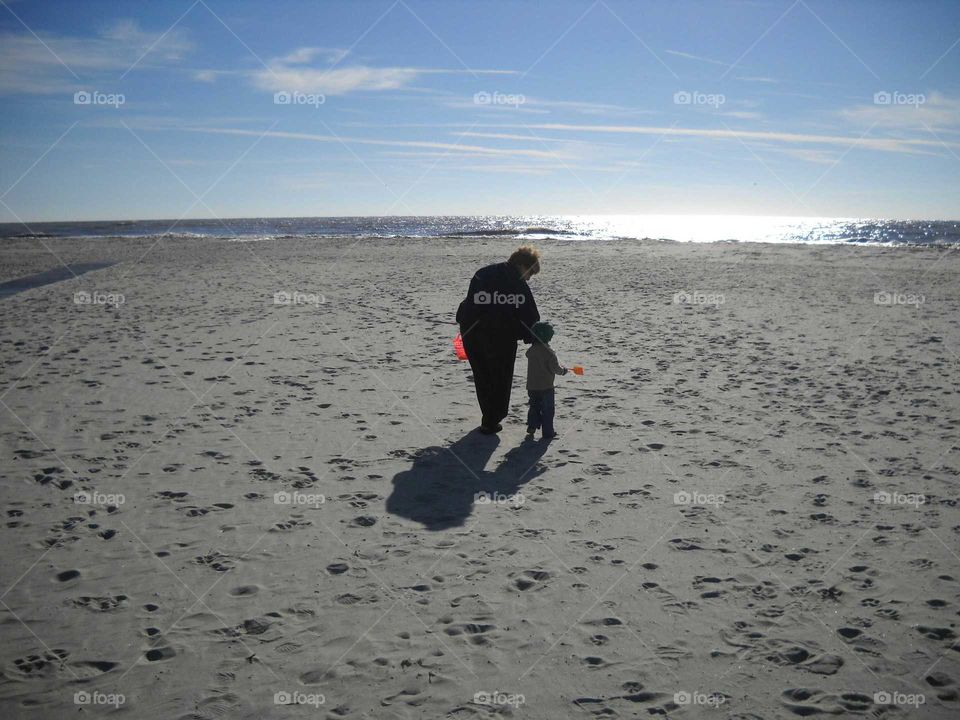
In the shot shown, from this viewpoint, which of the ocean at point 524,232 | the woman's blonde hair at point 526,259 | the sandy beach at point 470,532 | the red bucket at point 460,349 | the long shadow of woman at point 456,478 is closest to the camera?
the sandy beach at point 470,532

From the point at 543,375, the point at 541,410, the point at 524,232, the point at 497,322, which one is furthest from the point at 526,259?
the point at 524,232

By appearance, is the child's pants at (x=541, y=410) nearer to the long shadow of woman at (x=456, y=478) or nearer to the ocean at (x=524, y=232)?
the long shadow of woman at (x=456, y=478)

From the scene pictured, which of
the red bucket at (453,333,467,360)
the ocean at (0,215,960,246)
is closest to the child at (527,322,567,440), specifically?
the red bucket at (453,333,467,360)

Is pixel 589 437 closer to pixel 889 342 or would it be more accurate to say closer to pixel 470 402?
pixel 470 402

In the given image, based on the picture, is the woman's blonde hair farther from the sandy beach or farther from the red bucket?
the sandy beach

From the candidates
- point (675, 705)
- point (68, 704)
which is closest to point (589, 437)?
point (675, 705)

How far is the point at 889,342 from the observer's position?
11594 millimetres

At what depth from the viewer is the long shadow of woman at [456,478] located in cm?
558

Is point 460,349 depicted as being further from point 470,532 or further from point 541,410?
point 470,532

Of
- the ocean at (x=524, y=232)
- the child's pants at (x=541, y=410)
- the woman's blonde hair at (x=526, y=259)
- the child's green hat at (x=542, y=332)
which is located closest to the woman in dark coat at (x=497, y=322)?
the woman's blonde hair at (x=526, y=259)

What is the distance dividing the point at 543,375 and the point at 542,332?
1.61ft

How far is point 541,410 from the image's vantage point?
733cm

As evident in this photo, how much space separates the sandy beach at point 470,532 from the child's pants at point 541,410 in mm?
197

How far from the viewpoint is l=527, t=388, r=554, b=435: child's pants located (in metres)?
7.23
